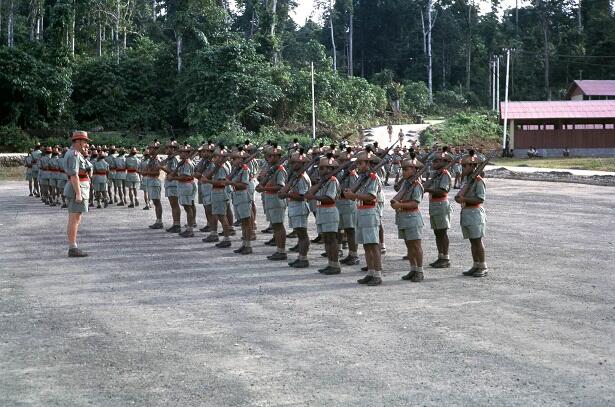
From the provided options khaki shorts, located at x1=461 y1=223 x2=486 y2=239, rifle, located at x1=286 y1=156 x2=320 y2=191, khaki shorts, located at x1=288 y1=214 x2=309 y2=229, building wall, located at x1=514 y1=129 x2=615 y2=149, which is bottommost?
khaki shorts, located at x1=461 y1=223 x2=486 y2=239

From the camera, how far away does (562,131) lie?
42062 mm

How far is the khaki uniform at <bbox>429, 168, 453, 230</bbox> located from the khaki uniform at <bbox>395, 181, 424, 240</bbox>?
883 millimetres

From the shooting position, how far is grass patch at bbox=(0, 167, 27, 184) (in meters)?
33.8

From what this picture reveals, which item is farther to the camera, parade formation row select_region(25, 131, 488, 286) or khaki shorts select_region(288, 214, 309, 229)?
khaki shorts select_region(288, 214, 309, 229)

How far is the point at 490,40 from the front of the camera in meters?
71.9

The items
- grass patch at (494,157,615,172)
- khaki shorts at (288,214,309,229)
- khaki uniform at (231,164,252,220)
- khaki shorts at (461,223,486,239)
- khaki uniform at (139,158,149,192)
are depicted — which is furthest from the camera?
grass patch at (494,157,615,172)

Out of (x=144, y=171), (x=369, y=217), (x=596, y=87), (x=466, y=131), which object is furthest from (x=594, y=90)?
(x=369, y=217)

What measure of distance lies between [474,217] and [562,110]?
111ft

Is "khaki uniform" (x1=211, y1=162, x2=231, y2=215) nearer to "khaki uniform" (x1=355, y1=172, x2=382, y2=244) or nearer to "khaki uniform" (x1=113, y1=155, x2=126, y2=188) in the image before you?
"khaki uniform" (x1=355, y1=172, x2=382, y2=244)

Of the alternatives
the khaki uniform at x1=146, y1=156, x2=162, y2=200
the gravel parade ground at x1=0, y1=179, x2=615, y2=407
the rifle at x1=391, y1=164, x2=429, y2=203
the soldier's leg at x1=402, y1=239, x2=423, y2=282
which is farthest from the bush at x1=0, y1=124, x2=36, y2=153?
the soldier's leg at x1=402, y1=239, x2=423, y2=282

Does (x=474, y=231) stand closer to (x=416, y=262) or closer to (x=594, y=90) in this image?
(x=416, y=262)

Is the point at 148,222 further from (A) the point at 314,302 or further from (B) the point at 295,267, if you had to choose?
(A) the point at 314,302

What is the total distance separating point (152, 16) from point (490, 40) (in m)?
31.3

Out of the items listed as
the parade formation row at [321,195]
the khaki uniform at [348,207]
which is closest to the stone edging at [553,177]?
the parade formation row at [321,195]
